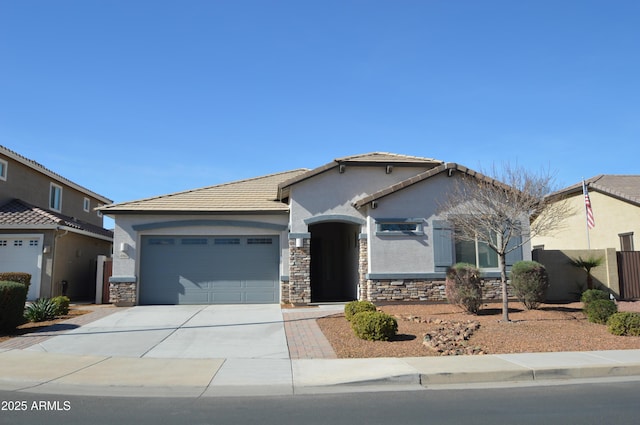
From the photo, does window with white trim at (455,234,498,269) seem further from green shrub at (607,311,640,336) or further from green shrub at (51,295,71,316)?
green shrub at (51,295,71,316)

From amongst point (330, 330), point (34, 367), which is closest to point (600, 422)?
point (330, 330)

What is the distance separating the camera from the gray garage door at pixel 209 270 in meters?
18.2

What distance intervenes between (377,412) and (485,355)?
4.11 metres

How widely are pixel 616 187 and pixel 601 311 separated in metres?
14.4

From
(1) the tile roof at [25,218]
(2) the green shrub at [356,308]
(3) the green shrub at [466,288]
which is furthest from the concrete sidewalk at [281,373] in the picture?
(1) the tile roof at [25,218]

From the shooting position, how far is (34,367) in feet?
28.8

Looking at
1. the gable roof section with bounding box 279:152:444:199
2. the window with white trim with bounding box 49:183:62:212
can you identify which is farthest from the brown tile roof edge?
the window with white trim with bounding box 49:183:62:212

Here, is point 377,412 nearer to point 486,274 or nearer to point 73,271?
point 486,274

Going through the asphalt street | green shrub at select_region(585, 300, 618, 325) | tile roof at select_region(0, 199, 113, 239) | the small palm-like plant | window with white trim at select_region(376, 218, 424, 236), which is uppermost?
tile roof at select_region(0, 199, 113, 239)

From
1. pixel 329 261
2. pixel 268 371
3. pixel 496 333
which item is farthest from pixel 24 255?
pixel 496 333

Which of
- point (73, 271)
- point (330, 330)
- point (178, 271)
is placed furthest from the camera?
point (73, 271)

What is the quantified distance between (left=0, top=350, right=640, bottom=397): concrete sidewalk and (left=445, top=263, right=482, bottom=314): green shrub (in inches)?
177

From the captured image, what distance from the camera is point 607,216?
23.9 meters

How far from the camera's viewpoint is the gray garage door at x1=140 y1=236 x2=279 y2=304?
18219mm
